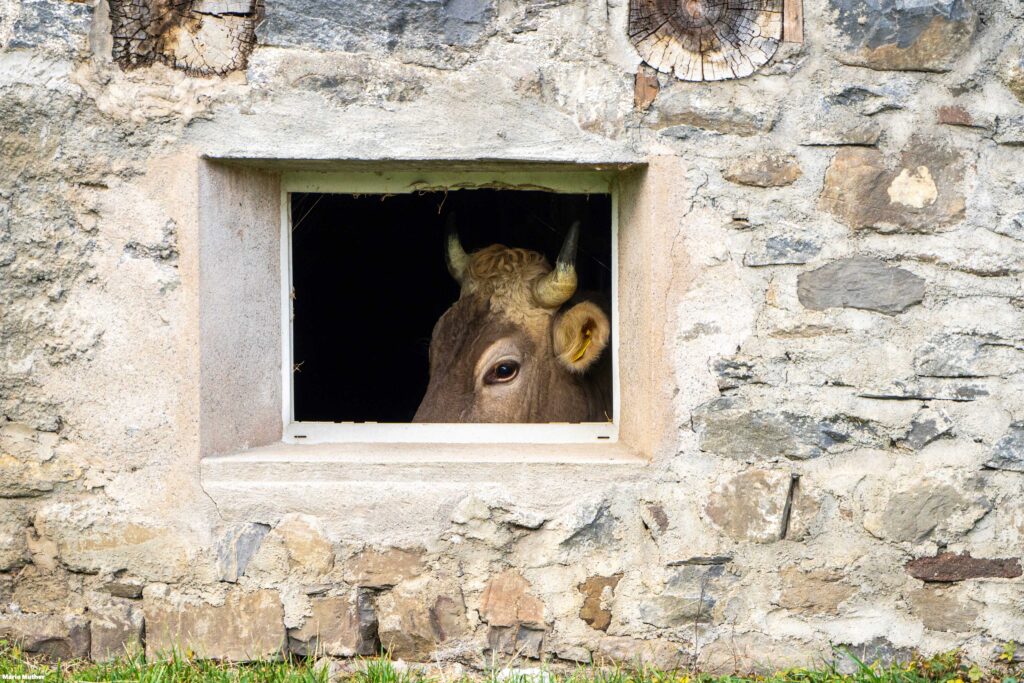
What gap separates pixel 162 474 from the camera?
3.08m

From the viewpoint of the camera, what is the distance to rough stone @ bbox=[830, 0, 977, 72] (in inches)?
116

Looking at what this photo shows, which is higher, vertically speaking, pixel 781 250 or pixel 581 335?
pixel 781 250

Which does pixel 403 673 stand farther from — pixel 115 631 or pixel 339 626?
pixel 115 631

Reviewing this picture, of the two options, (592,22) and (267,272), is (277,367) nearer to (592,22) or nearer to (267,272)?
(267,272)

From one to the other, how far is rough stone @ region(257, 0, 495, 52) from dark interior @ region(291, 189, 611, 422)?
336 centimetres

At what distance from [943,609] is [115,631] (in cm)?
265

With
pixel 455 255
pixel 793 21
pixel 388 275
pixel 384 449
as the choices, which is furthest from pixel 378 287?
pixel 793 21

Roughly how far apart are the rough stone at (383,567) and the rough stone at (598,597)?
54cm

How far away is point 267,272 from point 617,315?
127 centimetres

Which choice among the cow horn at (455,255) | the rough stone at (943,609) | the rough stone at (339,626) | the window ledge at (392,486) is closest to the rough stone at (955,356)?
the rough stone at (943,609)

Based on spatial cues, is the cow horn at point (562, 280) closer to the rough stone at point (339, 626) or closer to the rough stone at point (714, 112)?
the rough stone at point (714, 112)

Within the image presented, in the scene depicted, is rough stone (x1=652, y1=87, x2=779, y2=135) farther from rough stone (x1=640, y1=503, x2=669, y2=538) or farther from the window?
the window

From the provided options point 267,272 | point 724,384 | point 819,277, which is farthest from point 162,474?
point 819,277

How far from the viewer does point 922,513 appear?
3.04 metres
